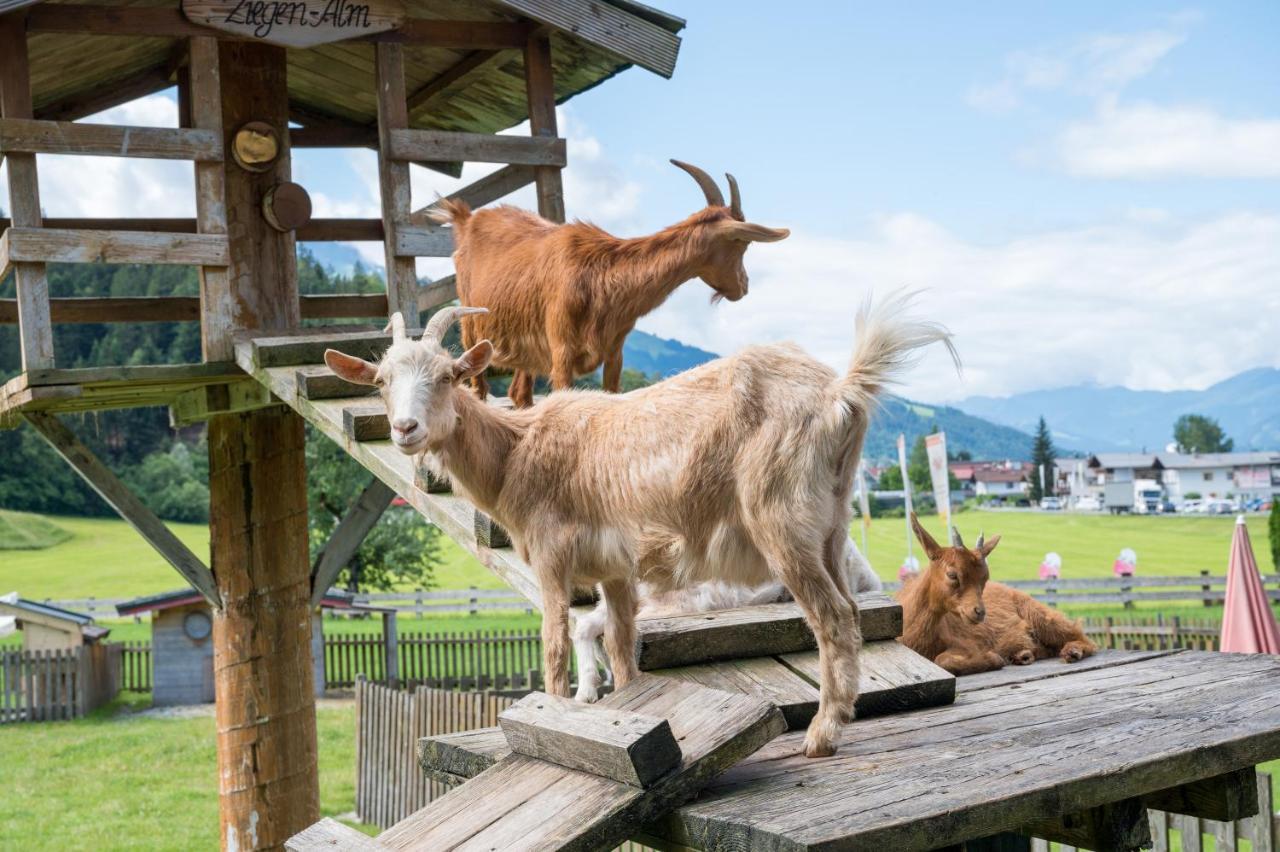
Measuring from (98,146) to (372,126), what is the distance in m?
3.75

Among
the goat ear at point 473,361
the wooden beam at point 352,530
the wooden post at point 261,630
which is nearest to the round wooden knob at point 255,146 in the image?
the wooden post at point 261,630

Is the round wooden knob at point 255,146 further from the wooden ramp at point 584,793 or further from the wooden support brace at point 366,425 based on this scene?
the wooden ramp at point 584,793

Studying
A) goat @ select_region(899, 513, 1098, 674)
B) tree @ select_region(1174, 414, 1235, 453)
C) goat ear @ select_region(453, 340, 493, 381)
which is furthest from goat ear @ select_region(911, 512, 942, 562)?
tree @ select_region(1174, 414, 1235, 453)

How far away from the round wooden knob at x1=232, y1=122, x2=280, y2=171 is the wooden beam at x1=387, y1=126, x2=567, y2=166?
1.20 metres

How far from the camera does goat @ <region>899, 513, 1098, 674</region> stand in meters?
5.36

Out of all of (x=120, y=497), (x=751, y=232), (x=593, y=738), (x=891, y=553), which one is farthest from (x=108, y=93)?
(x=891, y=553)

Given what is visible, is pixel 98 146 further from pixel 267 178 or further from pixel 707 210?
pixel 707 210

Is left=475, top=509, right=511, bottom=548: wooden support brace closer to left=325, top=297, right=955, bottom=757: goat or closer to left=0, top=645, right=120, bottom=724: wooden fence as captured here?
left=325, top=297, right=955, bottom=757: goat

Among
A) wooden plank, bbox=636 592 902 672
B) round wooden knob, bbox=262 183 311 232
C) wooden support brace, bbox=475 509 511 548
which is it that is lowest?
wooden plank, bbox=636 592 902 672

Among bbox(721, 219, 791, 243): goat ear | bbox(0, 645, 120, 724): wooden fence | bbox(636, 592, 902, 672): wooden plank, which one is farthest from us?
bbox(0, 645, 120, 724): wooden fence

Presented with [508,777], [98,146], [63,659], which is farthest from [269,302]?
[63,659]

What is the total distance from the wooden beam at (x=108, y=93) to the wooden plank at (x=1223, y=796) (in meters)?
9.61

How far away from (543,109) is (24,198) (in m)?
3.26

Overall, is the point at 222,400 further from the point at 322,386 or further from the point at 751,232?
the point at 751,232
